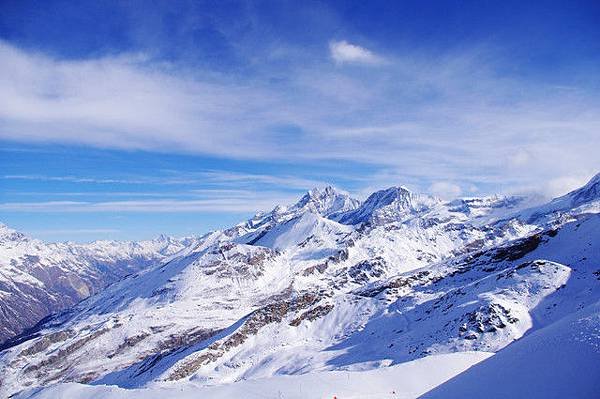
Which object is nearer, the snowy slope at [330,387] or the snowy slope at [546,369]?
the snowy slope at [546,369]

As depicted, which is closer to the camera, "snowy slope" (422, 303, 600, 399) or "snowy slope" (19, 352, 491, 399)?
"snowy slope" (422, 303, 600, 399)

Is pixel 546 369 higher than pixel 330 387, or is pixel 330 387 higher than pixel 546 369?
pixel 546 369

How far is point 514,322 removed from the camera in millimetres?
65000

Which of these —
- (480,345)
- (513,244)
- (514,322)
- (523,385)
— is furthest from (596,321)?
(513,244)

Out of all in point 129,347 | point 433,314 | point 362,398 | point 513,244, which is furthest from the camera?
point 129,347

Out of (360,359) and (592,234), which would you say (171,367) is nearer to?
(360,359)

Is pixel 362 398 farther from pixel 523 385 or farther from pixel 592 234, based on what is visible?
pixel 592 234

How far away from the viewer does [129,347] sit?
18538cm

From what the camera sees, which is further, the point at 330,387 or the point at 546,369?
the point at 330,387

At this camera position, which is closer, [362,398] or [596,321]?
[596,321]

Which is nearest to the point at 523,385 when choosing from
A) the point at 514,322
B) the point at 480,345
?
the point at 480,345

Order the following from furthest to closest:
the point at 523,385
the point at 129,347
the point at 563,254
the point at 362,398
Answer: the point at 129,347, the point at 563,254, the point at 362,398, the point at 523,385

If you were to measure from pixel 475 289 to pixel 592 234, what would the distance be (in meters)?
32.7

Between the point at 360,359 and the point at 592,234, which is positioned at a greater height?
the point at 592,234
